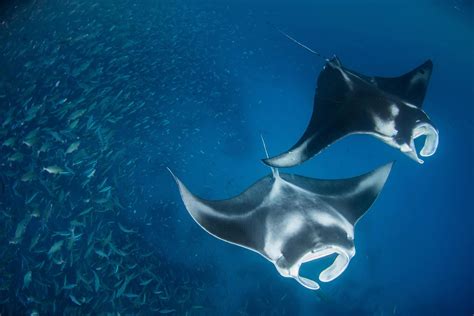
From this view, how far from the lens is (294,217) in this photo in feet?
11.5

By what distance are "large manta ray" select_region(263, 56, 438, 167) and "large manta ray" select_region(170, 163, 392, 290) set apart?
554 mm

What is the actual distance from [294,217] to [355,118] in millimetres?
1524

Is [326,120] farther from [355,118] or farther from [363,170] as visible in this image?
[363,170]

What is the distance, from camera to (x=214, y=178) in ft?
43.1

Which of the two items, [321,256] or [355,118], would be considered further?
[355,118]

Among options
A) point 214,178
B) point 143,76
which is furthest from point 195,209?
point 214,178

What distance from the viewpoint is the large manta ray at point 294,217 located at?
314cm

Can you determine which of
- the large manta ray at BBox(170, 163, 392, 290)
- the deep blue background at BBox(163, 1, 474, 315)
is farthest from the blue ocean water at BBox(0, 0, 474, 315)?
the large manta ray at BBox(170, 163, 392, 290)

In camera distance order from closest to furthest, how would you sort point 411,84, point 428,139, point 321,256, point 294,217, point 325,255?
point 321,256 < point 325,255 < point 294,217 < point 428,139 < point 411,84

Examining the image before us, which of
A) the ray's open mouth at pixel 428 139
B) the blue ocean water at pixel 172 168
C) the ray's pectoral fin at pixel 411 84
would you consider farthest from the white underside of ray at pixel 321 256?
the blue ocean water at pixel 172 168

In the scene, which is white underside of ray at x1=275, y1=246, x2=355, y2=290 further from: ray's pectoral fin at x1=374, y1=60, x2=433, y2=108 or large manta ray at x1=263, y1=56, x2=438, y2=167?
ray's pectoral fin at x1=374, y1=60, x2=433, y2=108

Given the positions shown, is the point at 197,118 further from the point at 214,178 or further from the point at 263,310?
the point at 263,310

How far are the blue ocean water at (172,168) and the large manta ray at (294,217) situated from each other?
9.51ft

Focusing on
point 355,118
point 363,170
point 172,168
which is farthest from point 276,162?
point 363,170
